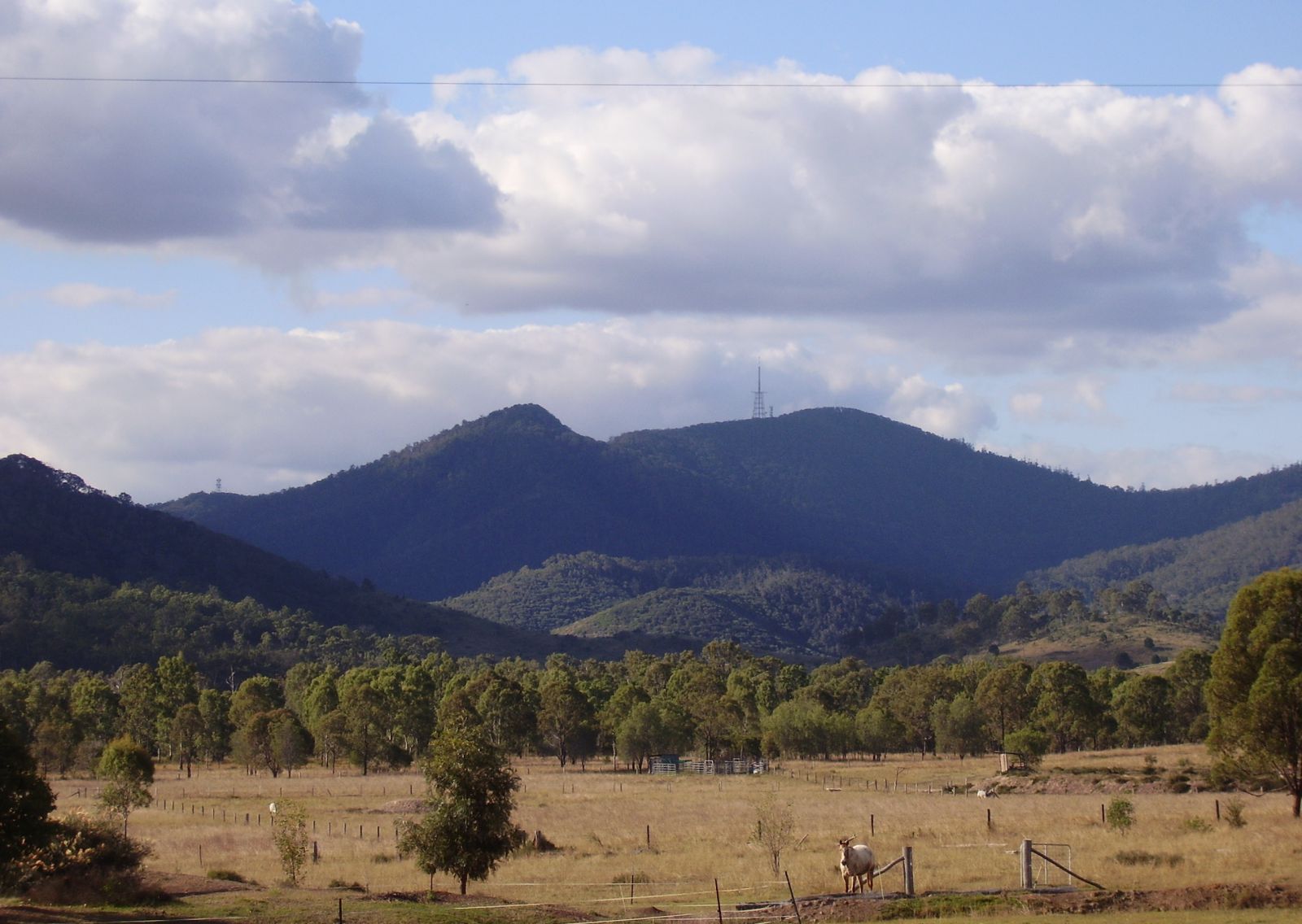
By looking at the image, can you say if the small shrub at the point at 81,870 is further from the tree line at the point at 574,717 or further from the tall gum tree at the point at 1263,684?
the tree line at the point at 574,717

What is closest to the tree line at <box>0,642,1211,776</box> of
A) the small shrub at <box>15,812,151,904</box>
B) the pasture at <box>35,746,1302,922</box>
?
the pasture at <box>35,746,1302,922</box>

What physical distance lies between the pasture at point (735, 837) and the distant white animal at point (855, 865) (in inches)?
57.0

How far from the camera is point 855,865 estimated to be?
30.2m

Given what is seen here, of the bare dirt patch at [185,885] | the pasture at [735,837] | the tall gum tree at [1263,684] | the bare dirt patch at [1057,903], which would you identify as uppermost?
the tall gum tree at [1263,684]

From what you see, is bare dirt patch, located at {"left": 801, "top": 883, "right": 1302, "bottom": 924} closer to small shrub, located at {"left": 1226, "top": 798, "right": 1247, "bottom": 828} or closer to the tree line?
small shrub, located at {"left": 1226, "top": 798, "right": 1247, "bottom": 828}

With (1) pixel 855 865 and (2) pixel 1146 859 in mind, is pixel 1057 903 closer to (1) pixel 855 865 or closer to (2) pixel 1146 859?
(1) pixel 855 865

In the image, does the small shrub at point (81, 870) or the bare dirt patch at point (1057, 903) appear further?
the small shrub at point (81, 870)

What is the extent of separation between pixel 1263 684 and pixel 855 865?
64.9ft

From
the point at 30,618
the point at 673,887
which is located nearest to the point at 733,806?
the point at 673,887

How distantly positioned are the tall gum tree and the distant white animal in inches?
756

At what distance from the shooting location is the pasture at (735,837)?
1299 inches

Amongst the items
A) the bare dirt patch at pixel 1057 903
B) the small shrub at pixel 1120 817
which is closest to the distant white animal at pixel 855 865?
the bare dirt patch at pixel 1057 903

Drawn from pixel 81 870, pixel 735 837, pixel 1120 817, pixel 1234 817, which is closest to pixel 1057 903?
pixel 1120 817

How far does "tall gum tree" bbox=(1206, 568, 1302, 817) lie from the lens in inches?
1692
